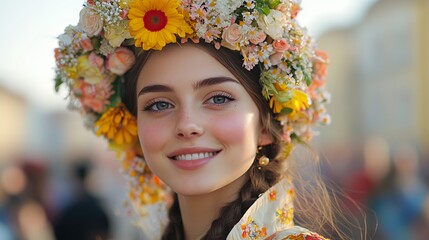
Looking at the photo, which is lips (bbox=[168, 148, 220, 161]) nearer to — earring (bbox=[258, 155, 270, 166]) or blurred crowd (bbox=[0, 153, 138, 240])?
earring (bbox=[258, 155, 270, 166])

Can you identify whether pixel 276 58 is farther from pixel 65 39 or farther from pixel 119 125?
pixel 65 39

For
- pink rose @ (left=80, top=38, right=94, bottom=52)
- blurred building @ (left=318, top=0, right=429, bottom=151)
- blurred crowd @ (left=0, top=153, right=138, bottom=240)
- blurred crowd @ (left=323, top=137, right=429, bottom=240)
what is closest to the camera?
pink rose @ (left=80, top=38, right=94, bottom=52)

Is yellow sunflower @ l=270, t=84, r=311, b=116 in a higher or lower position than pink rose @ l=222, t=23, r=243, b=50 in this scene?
lower

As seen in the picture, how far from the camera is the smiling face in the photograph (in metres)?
2.64

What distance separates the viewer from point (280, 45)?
2801mm

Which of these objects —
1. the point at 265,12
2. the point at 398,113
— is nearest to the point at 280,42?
the point at 265,12

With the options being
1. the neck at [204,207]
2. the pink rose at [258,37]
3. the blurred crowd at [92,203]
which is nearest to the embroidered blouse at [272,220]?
the neck at [204,207]

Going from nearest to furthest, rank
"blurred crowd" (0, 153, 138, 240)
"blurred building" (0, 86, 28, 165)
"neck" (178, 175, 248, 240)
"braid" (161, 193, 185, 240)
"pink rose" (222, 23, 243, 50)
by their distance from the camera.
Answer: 1. "pink rose" (222, 23, 243, 50)
2. "neck" (178, 175, 248, 240)
3. "braid" (161, 193, 185, 240)
4. "blurred crowd" (0, 153, 138, 240)
5. "blurred building" (0, 86, 28, 165)

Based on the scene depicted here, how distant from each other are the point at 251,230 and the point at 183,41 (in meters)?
0.74

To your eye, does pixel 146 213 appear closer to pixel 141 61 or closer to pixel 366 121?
pixel 141 61

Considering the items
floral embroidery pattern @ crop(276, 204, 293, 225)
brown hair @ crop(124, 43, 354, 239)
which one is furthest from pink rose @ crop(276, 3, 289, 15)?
floral embroidery pattern @ crop(276, 204, 293, 225)

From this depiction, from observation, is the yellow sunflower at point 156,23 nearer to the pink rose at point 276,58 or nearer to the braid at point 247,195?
the pink rose at point 276,58

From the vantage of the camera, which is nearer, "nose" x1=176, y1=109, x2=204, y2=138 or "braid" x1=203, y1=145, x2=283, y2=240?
"nose" x1=176, y1=109, x2=204, y2=138

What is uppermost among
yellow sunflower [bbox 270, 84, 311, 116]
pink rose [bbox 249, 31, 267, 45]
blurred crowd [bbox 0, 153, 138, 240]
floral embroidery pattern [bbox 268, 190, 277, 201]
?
pink rose [bbox 249, 31, 267, 45]
